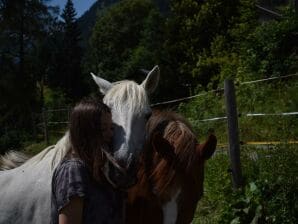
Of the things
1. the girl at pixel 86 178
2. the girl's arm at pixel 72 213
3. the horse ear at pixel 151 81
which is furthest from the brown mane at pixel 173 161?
the girl's arm at pixel 72 213

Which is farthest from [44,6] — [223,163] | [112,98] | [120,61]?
[112,98]

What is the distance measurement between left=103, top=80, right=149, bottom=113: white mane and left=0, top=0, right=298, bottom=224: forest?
2798mm

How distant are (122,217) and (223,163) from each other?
4466mm

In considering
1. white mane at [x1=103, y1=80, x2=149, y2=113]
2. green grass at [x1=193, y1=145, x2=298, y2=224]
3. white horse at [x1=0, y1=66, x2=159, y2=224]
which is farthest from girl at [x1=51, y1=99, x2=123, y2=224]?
green grass at [x1=193, y1=145, x2=298, y2=224]

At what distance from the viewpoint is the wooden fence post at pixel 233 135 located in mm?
6594

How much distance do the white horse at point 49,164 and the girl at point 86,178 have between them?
19 cm

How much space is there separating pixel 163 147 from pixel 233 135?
3.33 metres

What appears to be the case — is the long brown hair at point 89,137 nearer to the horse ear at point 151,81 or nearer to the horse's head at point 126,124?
the horse's head at point 126,124

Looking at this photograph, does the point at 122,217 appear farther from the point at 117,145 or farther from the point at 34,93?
the point at 34,93

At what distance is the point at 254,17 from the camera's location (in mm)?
27344

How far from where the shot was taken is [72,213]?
2.56m

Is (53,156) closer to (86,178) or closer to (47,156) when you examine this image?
(47,156)

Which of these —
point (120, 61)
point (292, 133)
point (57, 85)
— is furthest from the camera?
point (57, 85)

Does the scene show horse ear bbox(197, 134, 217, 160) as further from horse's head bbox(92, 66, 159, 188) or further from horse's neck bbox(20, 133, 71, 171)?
horse's neck bbox(20, 133, 71, 171)
